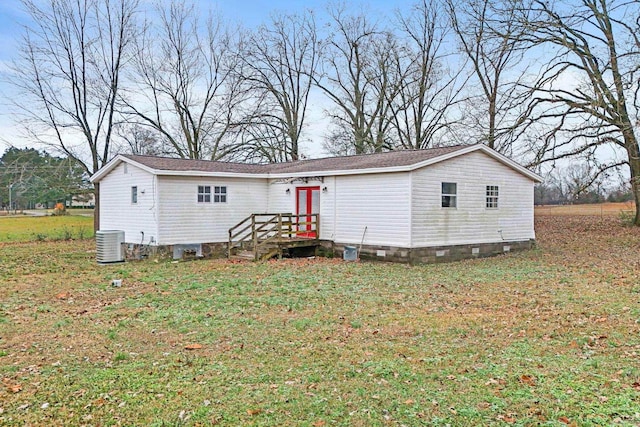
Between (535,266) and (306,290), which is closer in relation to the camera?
(306,290)

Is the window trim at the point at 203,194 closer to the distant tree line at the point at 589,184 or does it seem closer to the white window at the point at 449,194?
the white window at the point at 449,194

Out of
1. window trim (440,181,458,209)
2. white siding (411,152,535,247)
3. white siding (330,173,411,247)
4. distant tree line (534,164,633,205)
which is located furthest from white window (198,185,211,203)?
distant tree line (534,164,633,205)

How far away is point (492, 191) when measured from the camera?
15969mm

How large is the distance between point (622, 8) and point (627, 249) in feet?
32.9

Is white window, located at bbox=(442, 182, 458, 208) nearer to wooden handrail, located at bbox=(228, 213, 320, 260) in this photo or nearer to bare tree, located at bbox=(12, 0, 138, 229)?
wooden handrail, located at bbox=(228, 213, 320, 260)

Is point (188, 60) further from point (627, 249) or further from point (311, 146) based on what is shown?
point (627, 249)

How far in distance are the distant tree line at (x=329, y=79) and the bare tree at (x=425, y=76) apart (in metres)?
0.08

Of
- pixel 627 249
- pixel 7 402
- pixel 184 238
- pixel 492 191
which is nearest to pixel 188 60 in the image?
pixel 184 238

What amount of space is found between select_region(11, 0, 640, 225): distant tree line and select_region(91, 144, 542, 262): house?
17.1 feet

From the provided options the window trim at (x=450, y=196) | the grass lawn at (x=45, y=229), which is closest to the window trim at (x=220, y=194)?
the window trim at (x=450, y=196)

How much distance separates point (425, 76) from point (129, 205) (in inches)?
741

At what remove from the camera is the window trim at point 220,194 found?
16375 millimetres

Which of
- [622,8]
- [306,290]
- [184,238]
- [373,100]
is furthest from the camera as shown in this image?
[373,100]

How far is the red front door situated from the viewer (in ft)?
54.0
